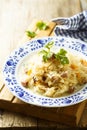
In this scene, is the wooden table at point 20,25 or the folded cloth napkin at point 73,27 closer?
the wooden table at point 20,25

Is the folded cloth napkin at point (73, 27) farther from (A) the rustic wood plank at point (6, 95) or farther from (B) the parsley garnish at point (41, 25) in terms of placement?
(A) the rustic wood plank at point (6, 95)

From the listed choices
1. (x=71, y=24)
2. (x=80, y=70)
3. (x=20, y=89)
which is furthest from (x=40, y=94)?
(x=71, y=24)

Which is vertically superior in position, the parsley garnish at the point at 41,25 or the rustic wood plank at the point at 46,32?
the parsley garnish at the point at 41,25

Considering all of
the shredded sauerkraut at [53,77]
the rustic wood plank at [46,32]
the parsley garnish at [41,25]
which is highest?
the parsley garnish at [41,25]

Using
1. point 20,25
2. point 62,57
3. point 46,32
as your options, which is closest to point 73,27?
point 46,32

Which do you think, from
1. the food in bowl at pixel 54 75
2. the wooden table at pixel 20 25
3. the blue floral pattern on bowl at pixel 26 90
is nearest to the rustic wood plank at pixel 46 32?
the wooden table at pixel 20 25

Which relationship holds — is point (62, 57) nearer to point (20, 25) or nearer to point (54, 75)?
point (54, 75)
